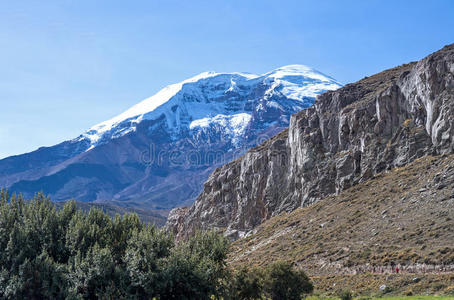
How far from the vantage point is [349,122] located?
74.2m

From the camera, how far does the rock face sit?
201 feet

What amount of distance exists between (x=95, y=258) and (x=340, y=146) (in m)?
57.2

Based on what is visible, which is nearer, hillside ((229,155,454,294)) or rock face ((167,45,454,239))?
hillside ((229,155,454,294))

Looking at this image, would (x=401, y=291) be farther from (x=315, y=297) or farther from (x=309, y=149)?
(x=309, y=149)

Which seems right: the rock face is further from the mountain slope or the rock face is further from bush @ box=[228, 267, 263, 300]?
bush @ box=[228, 267, 263, 300]

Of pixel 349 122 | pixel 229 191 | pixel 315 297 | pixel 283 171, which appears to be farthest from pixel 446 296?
pixel 229 191

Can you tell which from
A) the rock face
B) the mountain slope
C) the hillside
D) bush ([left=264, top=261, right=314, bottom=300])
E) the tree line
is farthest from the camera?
the rock face

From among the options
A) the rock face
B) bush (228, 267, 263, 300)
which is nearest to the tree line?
bush (228, 267, 263, 300)

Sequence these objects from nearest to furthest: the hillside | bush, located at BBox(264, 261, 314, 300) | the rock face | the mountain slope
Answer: bush, located at BBox(264, 261, 314, 300), the hillside, the mountain slope, the rock face

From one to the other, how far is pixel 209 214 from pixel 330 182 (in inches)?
1466

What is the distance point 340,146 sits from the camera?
75.4 meters

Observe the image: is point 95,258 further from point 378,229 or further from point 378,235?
point 378,229

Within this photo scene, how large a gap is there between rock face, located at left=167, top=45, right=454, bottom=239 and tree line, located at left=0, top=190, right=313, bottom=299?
40883 millimetres

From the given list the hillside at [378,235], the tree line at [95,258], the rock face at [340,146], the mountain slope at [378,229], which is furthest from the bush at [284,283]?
the rock face at [340,146]
